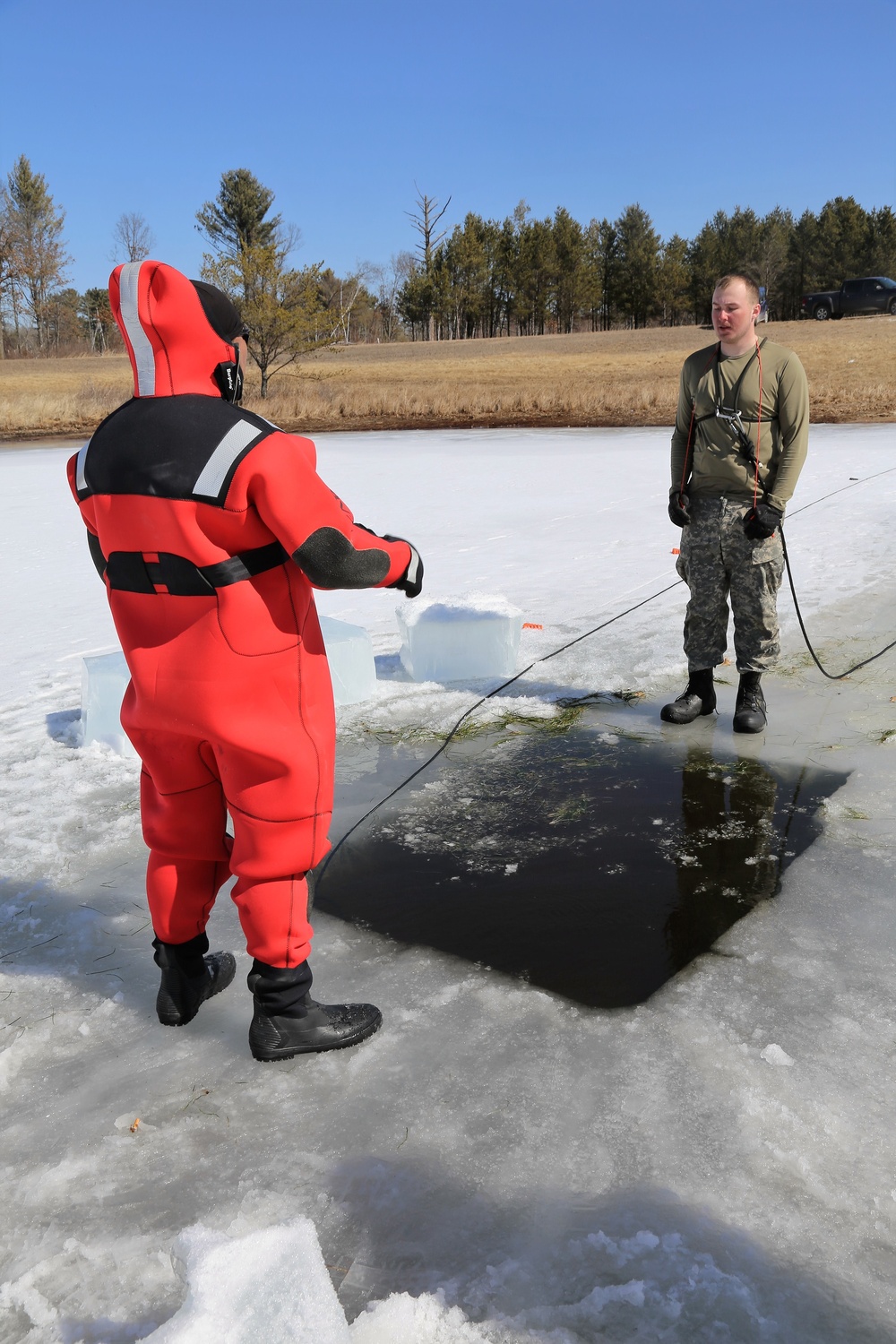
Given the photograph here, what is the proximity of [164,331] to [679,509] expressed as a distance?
2.91 meters

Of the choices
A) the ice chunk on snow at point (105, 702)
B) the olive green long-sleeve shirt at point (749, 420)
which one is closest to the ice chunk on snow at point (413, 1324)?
the ice chunk on snow at point (105, 702)

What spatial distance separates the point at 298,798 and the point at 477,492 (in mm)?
10011

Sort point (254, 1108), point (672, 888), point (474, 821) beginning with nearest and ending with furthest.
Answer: point (254, 1108) → point (672, 888) → point (474, 821)

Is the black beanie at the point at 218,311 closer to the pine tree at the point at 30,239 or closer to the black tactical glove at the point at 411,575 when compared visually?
the black tactical glove at the point at 411,575

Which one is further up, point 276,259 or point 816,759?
point 276,259

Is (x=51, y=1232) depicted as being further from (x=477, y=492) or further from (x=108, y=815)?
(x=477, y=492)

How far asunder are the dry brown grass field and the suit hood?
63.6ft

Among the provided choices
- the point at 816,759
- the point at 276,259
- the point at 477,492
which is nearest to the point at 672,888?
the point at 816,759

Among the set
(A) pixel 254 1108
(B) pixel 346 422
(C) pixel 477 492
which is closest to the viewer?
(A) pixel 254 1108

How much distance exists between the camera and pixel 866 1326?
1.69m

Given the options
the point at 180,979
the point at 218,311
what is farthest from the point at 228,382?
the point at 180,979

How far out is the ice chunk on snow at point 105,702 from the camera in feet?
14.5

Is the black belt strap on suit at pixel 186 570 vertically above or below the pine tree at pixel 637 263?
below

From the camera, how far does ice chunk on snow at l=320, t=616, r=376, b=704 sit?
16.3 feet
